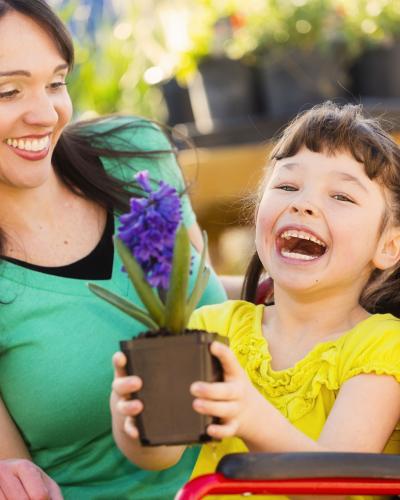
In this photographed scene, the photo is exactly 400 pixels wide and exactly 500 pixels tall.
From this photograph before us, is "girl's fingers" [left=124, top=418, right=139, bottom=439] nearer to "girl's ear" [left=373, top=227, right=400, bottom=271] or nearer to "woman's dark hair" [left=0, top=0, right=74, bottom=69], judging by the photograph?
"girl's ear" [left=373, top=227, right=400, bottom=271]

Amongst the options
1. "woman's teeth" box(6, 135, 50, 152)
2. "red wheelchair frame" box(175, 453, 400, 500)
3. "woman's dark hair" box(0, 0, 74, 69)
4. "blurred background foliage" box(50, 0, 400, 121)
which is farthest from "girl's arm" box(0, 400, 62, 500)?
"blurred background foliage" box(50, 0, 400, 121)

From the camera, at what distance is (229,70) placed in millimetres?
4312

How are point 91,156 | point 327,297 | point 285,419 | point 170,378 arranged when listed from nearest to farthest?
point 170,378
point 285,419
point 327,297
point 91,156

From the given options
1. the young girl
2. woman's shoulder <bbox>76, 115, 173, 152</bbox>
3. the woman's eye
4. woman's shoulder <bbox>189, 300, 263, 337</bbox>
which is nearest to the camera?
the young girl

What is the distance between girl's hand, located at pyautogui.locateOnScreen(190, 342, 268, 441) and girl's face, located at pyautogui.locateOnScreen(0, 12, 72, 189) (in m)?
0.79

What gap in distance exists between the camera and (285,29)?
→ 13.6ft

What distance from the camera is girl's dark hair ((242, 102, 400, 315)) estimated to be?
1933 mm

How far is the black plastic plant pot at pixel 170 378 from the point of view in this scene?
4.75 feet

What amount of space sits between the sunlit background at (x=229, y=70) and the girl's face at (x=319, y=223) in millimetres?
2024

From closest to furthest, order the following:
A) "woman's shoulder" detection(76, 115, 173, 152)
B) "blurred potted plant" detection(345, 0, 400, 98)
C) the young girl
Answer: the young girl < "woman's shoulder" detection(76, 115, 173, 152) < "blurred potted plant" detection(345, 0, 400, 98)

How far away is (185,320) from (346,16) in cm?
291

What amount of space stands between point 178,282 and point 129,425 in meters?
0.22

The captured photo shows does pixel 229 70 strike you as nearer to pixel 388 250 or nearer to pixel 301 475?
pixel 388 250

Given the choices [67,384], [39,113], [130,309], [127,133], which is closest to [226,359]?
[130,309]
